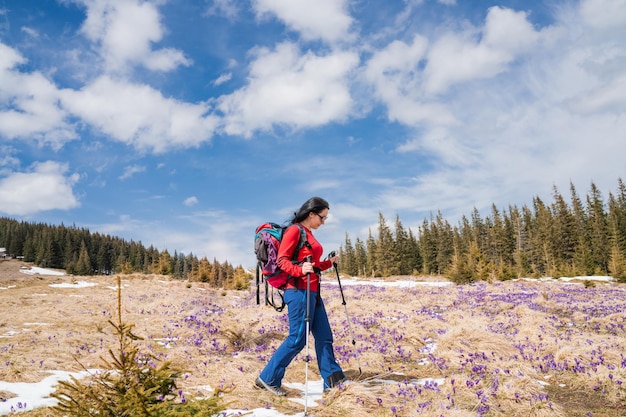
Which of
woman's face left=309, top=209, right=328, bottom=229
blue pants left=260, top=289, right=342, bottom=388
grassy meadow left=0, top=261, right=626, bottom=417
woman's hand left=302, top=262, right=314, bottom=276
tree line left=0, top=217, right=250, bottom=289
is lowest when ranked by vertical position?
grassy meadow left=0, top=261, right=626, bottom=417

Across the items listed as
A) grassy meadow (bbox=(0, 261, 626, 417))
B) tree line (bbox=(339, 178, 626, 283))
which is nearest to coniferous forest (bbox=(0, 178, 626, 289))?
tree line (bbox=(339, 178, 626, 283))

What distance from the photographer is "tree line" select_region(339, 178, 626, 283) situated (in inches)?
2616

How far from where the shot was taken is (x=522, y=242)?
279ft

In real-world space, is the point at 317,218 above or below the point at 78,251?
below

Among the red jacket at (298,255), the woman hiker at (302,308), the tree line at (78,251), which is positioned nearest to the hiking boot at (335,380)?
the woman hiker at (302,308)

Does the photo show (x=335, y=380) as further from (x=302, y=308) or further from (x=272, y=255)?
(x=272, y=255)

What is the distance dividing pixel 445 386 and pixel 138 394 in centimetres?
542

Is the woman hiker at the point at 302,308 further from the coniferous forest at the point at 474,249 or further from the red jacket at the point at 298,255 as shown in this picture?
the coniferous forest at the point at 474,249

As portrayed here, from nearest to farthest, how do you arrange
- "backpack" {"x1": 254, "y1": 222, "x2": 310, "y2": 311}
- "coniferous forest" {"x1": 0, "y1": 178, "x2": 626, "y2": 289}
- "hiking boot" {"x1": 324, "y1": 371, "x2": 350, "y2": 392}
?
"hiking boot" {"x1": 324, "y1": 371, "x2": 350, "y2": 392}
"backpack" {"x1": 254, "y1": 222, "x2": 310, "y2": 311}
"coniferous forest" {"x1": 0, "y1": 178, "x2": 626, "y2": 289}

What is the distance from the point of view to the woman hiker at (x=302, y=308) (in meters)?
5.54

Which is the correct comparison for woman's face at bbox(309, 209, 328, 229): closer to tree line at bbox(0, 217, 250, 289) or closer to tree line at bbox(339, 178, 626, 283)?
tree line at bbox(339, 178, 626, 283)

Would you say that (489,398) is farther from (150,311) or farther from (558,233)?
(558,233)

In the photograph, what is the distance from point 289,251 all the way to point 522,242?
92897 millimetres

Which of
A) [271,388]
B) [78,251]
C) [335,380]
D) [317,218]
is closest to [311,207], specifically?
[317,218]
